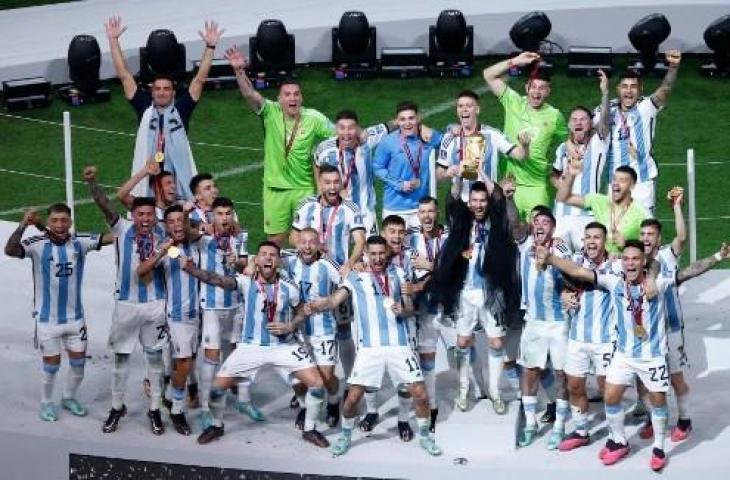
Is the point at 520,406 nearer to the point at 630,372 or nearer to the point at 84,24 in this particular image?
the point at 630,372

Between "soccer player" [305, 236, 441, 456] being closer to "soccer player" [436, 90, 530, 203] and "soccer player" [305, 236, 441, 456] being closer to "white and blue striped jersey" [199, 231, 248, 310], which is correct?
"white and blue striped jersey" [199, 231, 248, 310]

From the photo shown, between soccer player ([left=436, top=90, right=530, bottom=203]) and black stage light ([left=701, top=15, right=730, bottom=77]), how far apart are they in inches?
259

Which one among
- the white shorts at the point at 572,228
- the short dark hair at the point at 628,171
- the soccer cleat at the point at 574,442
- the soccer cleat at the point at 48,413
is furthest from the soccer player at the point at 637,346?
the soccer cleat at the point at 48,413

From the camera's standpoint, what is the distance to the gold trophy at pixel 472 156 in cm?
1491

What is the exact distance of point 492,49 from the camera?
2294cm

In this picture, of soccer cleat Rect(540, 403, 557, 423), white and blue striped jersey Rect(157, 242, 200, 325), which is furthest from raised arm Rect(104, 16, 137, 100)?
soccer cleat Rect(540, 403, 557, 423)

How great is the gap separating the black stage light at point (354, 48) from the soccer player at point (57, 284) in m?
7.95

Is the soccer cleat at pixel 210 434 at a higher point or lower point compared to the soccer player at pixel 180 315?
lower

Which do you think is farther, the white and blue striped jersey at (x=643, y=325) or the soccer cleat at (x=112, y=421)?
the soccer cleat at (x=112, y=421)

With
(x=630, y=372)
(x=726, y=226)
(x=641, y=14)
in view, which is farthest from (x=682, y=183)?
(x=630, y=372)

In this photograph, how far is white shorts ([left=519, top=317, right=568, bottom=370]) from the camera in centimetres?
1447

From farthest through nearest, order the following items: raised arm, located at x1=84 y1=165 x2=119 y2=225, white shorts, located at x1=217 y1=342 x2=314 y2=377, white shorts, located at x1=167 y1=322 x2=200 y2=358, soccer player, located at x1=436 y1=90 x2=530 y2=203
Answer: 1. soccer player, located at x1=436 y1=90 x2=530 y2=203
2. white shorts, located at x1=167 y1=322 x2=200 y2=358
3. raised arm, located at x1=84 y1=165 x2=119 y2=225
4. white shorts, located at x1=217 y1=342 x2=314 y2=377

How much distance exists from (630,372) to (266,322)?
8.03ft

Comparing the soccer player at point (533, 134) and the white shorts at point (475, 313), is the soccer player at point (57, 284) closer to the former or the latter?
the white shorts at point (475, 313)
